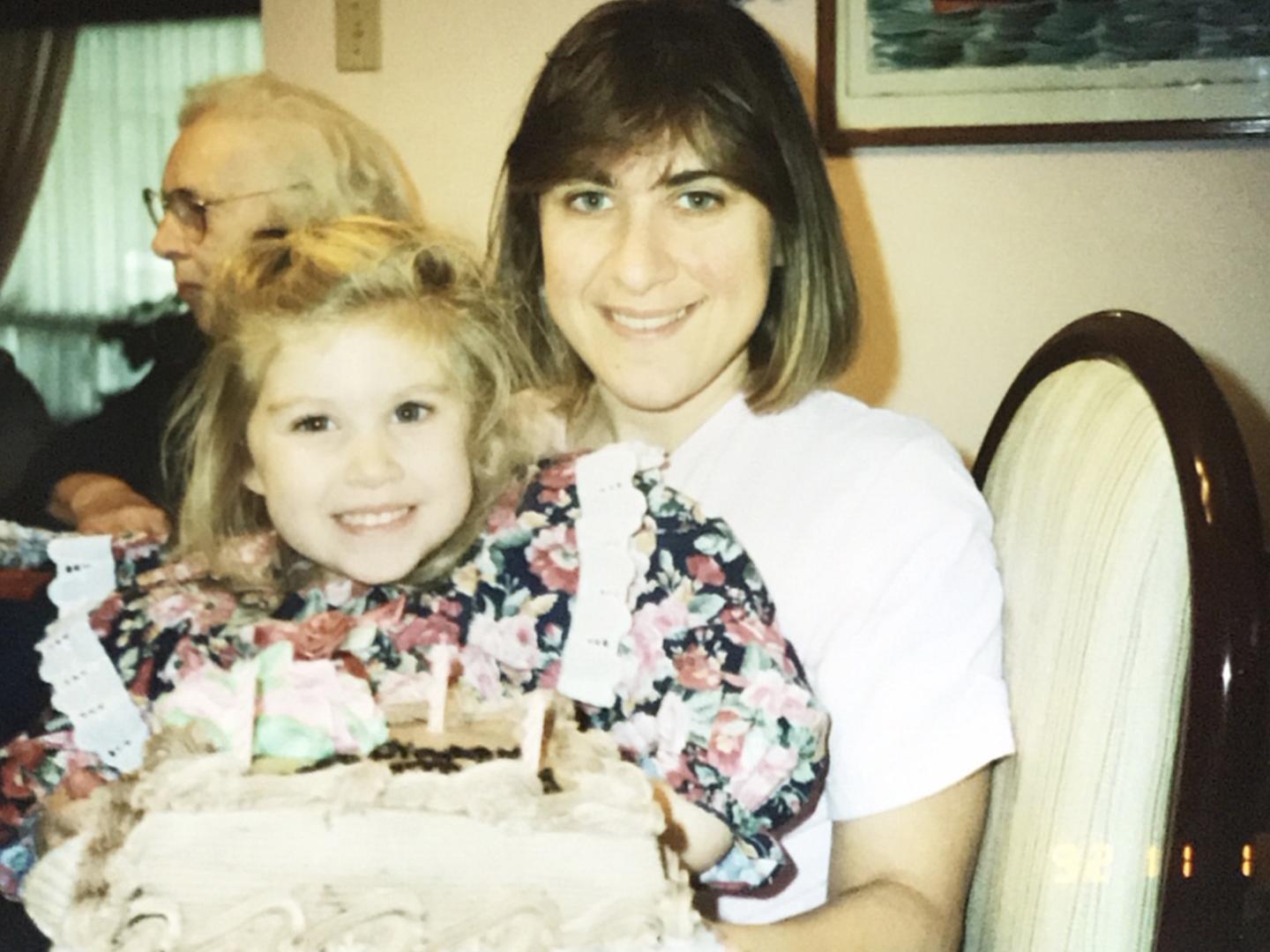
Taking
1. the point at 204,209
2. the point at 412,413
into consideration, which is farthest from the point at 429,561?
the point at 204,209

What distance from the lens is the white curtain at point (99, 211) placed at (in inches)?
48.8

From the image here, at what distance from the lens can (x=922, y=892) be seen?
0.74m

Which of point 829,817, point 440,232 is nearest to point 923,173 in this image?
point 440,232

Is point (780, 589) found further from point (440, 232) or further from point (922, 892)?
point (440, 232)

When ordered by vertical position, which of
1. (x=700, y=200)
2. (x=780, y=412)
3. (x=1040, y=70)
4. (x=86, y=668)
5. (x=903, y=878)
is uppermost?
(x=1040, y=70)

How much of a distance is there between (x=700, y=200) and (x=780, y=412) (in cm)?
18

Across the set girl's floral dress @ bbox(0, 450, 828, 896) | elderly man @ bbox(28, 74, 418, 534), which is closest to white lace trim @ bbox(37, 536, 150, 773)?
girl's floral dress @ bbox(0, 450, 828, 896)

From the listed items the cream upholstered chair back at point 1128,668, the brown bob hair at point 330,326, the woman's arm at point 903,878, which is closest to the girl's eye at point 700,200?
the brown bob hair at point 330,326

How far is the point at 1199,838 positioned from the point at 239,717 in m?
0.52

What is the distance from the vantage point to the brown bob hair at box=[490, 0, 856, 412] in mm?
850

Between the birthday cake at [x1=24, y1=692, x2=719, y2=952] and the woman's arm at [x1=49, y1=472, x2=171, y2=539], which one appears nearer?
the birthday cake at [x1=24, y1=692, x2=719, y2=952]

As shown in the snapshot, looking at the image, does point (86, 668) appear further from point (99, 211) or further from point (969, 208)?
point (969, 208)

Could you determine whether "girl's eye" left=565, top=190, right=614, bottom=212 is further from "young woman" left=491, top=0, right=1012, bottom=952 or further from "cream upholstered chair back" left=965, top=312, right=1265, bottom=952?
"cream upholstered chair back" left=965, top=312, right=1265, bottom=952

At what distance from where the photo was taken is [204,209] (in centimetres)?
110
